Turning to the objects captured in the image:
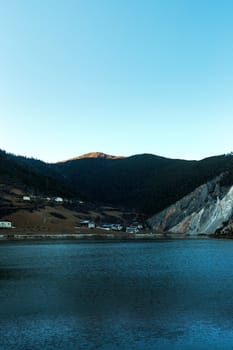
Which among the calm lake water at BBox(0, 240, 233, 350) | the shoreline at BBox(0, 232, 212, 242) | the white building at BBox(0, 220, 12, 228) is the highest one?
the white building at BBox(0, 220, 12, 228)

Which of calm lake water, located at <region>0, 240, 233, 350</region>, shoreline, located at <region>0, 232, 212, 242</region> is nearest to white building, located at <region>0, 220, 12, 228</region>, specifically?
shoreline, located at <region>0, 232, 212, 242</region>

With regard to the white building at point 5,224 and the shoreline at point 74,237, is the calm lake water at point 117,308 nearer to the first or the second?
the shoreline at point 74,237

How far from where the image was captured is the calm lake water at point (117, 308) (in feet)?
80.7

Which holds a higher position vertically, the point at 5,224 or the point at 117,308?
the point at 5,224

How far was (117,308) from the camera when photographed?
110 feet

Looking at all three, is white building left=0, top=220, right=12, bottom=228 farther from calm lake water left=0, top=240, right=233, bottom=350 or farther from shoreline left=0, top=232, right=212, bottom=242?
calm lake water left=0, top=240, right=233, bottom=350

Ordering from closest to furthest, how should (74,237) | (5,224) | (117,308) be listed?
(117,308) < (74,237) < (5,224)

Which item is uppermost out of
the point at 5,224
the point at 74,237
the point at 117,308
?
the point at 5,224

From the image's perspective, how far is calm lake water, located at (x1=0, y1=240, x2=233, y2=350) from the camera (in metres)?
24.6

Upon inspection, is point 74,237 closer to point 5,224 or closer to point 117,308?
point 5,224

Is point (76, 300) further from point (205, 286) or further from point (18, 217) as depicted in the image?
point (18, 217)

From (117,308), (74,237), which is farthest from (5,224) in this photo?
(117,308)

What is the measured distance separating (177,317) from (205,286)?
558 inches

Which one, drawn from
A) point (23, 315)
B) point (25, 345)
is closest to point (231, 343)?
point (25, 345)
